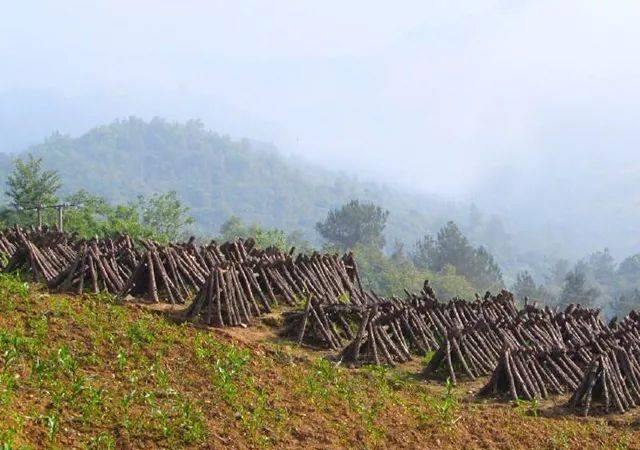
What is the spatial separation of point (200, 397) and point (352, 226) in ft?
294

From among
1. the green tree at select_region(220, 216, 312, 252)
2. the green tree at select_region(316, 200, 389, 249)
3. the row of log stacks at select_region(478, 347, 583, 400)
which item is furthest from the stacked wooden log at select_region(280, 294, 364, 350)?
the green tree at select_region(316, 200, 389, 249)

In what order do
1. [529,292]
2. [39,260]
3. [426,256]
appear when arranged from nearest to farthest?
[39,260]
[529,292]
[426,256]

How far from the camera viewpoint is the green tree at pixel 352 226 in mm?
98688

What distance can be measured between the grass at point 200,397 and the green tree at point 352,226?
83812mm

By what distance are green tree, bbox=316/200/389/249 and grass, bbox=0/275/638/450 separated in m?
83.8

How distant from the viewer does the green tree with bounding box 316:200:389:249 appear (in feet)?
324

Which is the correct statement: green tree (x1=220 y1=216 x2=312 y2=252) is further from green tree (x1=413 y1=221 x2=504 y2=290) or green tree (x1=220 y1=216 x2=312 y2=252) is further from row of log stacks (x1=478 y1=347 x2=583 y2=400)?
green tree (x1=413 y1=221 x2=504 y2=290)

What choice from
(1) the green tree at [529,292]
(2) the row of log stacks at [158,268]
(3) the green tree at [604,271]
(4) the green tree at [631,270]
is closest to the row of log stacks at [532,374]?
(2) the row of log stacks at [158,268]

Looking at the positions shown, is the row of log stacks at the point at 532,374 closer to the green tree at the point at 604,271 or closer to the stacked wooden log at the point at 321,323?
the stacked wooden log at the point at 321,323

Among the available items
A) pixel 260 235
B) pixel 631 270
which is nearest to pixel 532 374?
pixel 260 235

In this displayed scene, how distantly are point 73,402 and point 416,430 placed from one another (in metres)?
5.14

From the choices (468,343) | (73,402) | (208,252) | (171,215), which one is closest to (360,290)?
(208,252)

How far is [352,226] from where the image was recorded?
99.4m

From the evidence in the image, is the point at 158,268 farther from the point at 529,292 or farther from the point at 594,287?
the point at 594,287
